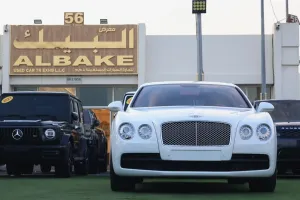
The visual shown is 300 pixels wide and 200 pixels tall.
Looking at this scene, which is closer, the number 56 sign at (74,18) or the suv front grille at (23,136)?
the suv front grille at (23,136)

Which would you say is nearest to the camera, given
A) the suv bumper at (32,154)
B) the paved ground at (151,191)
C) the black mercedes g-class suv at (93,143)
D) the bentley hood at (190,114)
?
the paved ground at (151,191)

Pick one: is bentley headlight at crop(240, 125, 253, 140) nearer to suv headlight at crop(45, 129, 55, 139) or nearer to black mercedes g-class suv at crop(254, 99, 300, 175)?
black mercedes g-class suv at crop(254, 99, 300, 175)

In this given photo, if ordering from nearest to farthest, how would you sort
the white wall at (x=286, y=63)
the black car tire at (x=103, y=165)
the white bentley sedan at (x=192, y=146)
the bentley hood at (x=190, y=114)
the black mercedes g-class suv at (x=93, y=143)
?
the white bentley sedan at (x=192, y=146)
the bentley hood at (x=190, y=114)
the black mercedes g-class suv at (x=93, y=143)
the black car tire at (x=103, y=165)
the white wall at (x=286, y=63)

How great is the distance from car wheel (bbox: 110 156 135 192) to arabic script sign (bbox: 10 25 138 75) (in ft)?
75.2

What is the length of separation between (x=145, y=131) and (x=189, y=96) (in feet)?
5.26

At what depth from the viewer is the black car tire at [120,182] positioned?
980 centimetres

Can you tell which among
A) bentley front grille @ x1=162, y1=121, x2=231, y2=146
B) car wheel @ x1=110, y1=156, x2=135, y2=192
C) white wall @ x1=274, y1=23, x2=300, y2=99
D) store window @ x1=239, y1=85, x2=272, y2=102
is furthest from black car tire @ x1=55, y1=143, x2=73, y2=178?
store window @ x1=239, y1=85, x2=272, y2=102

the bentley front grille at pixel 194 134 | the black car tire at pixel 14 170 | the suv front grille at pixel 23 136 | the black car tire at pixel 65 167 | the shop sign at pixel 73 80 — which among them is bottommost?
the black car tire at pixel 14 170

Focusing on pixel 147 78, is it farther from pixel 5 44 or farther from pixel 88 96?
pixel 5 44

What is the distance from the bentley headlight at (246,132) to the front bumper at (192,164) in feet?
0.41

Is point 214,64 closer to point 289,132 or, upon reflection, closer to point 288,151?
point 289,132

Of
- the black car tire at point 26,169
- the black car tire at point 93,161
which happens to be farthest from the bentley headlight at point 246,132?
the black car tire at point 93,161

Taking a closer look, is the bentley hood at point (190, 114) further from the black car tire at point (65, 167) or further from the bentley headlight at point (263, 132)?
the black car tire at point (65, 167)

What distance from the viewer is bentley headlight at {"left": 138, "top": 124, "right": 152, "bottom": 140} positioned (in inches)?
372
